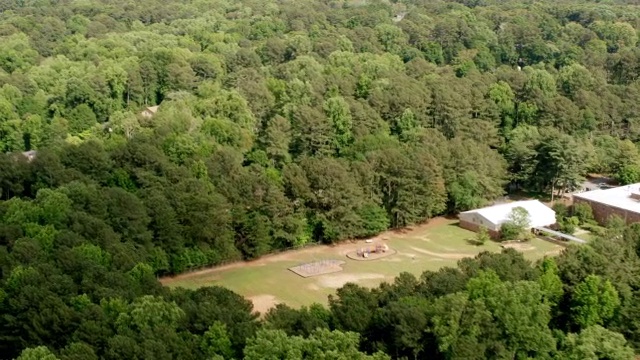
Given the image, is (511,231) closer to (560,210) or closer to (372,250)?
(560,210)

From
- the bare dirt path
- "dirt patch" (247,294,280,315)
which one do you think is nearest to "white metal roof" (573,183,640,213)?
the bare dirt path

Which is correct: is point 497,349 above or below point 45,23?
below

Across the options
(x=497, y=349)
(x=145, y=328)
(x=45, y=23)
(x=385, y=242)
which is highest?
(x=45, y=23)

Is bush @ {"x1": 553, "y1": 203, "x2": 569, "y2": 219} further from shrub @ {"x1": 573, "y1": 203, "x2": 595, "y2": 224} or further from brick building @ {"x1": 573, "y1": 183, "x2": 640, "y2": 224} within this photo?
brick building @ {"x1": 573, "y1": 183, "x2": 640, "y2": 224}

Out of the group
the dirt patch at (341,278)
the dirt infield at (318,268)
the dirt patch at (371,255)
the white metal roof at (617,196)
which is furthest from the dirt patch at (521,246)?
the dirt infield at (318,268)

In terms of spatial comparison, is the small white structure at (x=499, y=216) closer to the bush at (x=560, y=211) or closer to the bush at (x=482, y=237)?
the bush at (x=560, y=211)

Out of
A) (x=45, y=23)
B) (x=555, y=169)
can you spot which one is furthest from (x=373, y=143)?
(x=45, y=23)

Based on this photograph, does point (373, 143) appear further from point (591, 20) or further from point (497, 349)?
point (591, 20)
